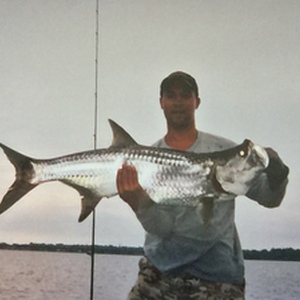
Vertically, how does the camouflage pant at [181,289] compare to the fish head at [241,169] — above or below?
below

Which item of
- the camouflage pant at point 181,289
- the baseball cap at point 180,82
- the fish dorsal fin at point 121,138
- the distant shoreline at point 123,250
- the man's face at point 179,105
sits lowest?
Answer: the camouflage pant at point 181,289

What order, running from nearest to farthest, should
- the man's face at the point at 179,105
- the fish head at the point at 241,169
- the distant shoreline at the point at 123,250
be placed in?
the fish head at the point at 241,169 < the distant shoreline at the point at 123,250 < the man's face at the point at 179,105

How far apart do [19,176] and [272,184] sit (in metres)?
1.05

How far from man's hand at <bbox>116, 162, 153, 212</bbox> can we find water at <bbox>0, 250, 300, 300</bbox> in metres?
0.23

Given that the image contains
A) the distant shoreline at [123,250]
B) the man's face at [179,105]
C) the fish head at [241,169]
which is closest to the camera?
the fish head at [241,169]

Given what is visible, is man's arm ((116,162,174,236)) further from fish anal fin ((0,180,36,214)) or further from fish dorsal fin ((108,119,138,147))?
fish anal fin ((0,180,36,214))

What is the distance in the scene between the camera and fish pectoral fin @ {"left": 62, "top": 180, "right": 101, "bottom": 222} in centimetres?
238

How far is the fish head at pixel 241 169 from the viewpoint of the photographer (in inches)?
87.5

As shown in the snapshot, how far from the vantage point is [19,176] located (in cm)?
242

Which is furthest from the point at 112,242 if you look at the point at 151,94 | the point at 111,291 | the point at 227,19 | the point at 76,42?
the point at 227,19

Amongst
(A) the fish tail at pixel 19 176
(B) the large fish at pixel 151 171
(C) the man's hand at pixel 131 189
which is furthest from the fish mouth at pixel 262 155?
(A) the fish tail at pixel 19 176

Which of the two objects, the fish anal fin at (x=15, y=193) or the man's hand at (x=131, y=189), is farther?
the fish anal fin at (x=15, y=193)

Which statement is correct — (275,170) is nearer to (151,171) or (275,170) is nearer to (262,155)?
(262,155)

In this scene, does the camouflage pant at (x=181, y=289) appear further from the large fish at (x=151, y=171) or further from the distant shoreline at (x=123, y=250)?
the large fish at (x=151, y=171)
